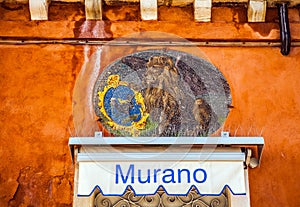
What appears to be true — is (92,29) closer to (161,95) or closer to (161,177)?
(161,95)

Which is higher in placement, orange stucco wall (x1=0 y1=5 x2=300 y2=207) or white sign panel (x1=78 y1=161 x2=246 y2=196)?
orange stucco wall (x1=0 y1=5 x2=300 y2=207)

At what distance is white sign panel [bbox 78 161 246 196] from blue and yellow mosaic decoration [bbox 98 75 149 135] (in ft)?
1.99

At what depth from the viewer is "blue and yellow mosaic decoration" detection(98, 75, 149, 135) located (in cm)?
640

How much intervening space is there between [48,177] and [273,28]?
10.8 ft

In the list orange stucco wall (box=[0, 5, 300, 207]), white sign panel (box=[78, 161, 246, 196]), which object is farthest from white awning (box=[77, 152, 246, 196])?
orange stucco wall (box=[0, 5, 300, 207])

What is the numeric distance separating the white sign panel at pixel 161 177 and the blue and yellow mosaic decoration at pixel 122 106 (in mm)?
606

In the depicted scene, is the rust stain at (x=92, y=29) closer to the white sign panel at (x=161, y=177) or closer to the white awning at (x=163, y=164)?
the white awning at (x=163, y=164)

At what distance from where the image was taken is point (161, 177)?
19.2ft

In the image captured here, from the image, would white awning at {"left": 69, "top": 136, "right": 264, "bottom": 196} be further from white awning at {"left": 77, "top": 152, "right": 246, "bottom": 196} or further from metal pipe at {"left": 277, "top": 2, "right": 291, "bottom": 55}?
metal pipe at {"left": 277, "top": 2, "right": 291, "bottom": 55}

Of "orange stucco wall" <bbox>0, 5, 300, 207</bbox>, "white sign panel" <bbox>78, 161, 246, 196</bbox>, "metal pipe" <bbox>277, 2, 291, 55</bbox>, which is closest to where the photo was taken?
"white sign panel" <bbox>78, 161, 246, 196</bbox>

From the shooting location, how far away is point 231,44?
22.5 feet

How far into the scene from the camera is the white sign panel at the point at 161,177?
19.0 feet

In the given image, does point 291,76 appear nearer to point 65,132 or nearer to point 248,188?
point 248,188

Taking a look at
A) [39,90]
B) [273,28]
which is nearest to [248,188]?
[273,28]
